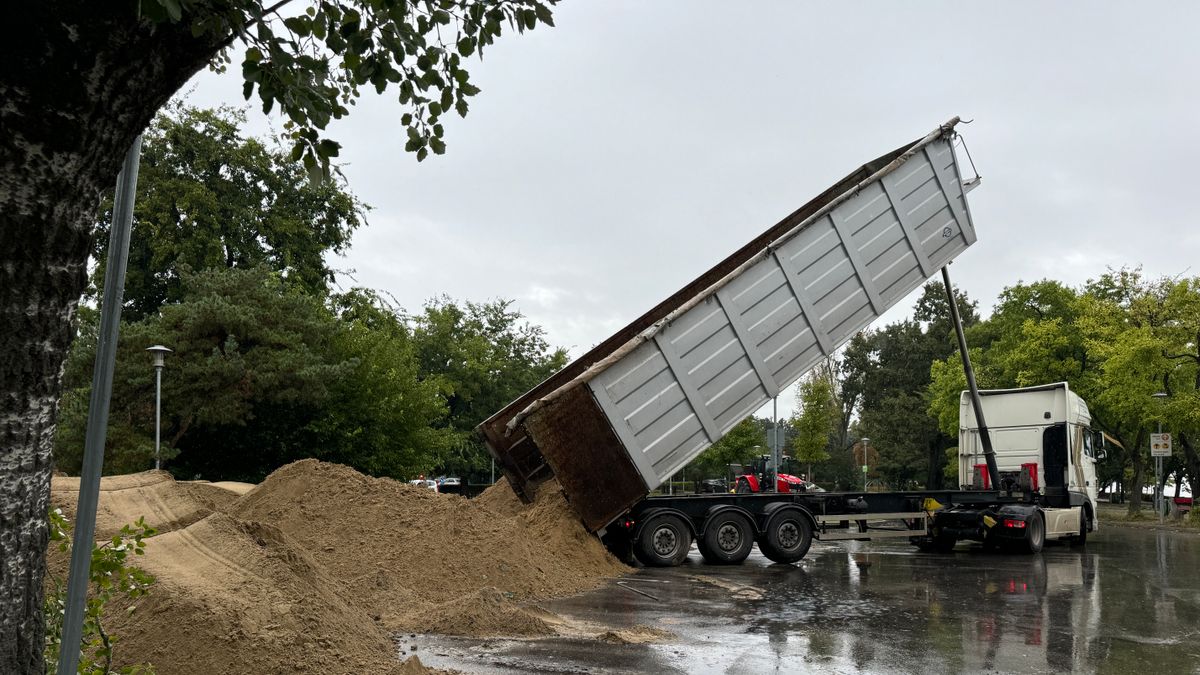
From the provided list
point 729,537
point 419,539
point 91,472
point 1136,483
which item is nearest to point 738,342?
point 729,537

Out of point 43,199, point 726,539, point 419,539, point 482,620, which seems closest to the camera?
point 43,199

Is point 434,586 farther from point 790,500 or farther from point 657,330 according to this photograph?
point 790,500

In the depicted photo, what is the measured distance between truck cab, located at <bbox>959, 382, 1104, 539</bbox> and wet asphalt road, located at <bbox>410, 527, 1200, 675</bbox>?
250cm

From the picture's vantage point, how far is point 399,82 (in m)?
4.19

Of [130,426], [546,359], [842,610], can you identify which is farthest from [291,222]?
[842,610]

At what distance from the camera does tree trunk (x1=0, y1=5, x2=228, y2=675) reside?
262 centimetres

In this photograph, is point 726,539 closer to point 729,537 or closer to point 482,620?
point 729,537

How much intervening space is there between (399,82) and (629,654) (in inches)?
211

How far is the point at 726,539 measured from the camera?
599 inches

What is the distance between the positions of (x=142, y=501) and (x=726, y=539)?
861 cm

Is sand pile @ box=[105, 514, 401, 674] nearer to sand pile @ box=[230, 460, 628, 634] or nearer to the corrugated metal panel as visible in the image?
sand pile @ box=[230, 460, 628, 634]

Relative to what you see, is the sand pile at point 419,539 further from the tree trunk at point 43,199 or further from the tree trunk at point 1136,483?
the tree trunk at point 1136,483

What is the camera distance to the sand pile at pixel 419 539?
1075 cm

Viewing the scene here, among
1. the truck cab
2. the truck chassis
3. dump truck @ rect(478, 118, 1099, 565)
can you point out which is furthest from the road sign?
dump truck @ rect(478, 118, 1099, 565)
